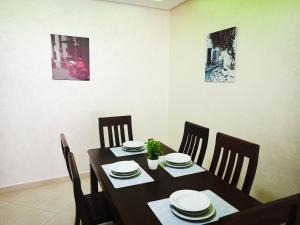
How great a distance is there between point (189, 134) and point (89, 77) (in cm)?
159

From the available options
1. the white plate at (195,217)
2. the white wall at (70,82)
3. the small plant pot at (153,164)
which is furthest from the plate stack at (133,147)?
the white wall at (70,82)

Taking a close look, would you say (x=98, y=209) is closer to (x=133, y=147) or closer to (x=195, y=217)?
(x=133, y=147)

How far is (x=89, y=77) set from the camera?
296 centimetres

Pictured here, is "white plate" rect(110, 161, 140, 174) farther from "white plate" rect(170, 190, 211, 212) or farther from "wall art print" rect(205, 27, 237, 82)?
"wall art print" rect(205, 27, 237, 82)

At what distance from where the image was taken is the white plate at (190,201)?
1.09 metres

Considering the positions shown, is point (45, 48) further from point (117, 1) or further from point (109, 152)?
point (109, 152)

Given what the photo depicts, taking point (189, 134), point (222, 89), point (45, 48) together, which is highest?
point (45, 48)

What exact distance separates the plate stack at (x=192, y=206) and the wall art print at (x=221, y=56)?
60.4 inches

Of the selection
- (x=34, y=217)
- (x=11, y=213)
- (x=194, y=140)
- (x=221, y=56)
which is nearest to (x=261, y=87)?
(x=221, y=56)

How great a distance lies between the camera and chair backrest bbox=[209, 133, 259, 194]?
1408 mm

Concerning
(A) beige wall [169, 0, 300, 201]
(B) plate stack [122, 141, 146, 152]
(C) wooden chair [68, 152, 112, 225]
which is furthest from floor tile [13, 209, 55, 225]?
(A) beige wall [169, 0, 300, 201]

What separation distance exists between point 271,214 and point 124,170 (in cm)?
98

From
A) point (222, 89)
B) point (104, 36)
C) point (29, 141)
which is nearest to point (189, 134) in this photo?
point (222, 89)

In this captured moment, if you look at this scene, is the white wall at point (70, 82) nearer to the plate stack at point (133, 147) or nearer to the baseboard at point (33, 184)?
the baseboard at point (33, 184)
